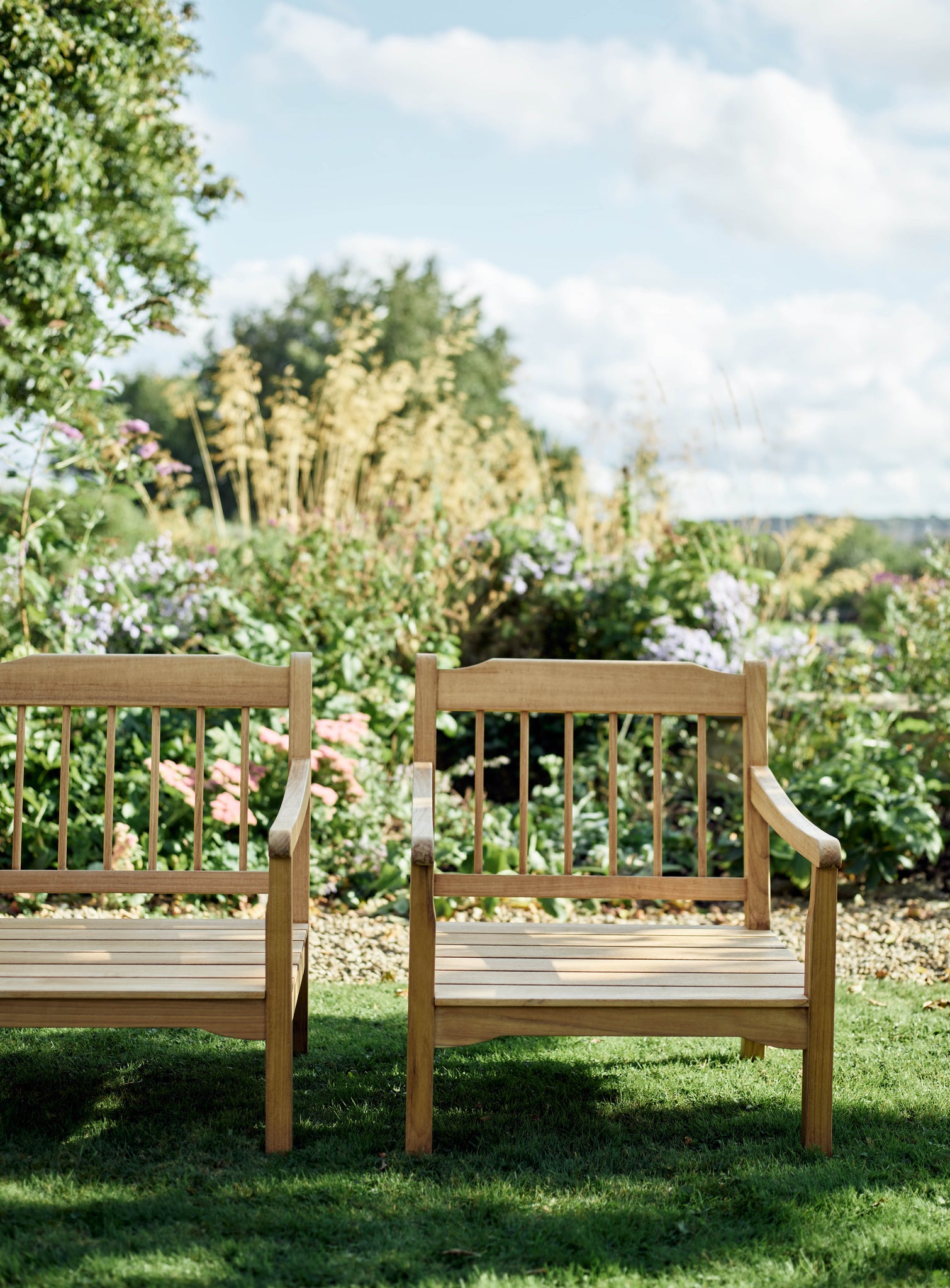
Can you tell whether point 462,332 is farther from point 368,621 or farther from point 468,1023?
point 468,1023

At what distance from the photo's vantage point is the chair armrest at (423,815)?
2.18 m

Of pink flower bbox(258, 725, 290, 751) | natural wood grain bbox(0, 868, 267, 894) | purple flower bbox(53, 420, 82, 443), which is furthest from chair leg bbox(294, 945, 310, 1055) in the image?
purple flower bbox(53, 420, 82, 443)

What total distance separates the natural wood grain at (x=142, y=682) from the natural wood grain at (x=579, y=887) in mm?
640

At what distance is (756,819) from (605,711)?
0.49 metres

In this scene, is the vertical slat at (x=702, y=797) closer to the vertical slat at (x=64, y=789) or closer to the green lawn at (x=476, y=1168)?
the green lawn at (x=476, y=1168)

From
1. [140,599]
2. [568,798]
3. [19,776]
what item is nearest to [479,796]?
[568,798]

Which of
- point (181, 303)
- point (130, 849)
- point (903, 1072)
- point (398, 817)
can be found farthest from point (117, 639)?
point (903, 1072)

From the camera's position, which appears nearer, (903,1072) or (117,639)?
(903,1072)

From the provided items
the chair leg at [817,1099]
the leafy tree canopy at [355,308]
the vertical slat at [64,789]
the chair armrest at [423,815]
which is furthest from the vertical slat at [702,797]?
the leafy tree canopy at [355,308]

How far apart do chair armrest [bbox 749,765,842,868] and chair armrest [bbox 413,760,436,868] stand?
80 centimetres

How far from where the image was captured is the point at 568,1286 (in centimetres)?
176

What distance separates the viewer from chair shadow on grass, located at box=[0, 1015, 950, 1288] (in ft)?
6.14

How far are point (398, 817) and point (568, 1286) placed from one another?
2.98 m

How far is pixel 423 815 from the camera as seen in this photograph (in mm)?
2334
